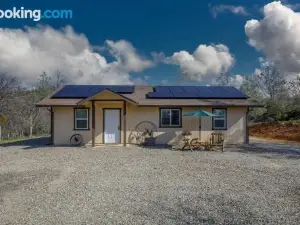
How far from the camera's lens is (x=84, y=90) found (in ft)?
56.1

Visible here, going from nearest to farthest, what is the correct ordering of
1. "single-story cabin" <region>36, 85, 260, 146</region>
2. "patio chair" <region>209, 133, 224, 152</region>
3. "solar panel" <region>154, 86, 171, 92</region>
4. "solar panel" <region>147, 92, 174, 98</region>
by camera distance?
1. "patio chair" <region>209, 133, 224, 152</region>
2. "single-story cabin" <region>36, 85, 260, 146</region>
3. "solar panel" <region>147, 92, 174, 98</region>
4. "solar panel" <region>154, 86, 171, 92</region>

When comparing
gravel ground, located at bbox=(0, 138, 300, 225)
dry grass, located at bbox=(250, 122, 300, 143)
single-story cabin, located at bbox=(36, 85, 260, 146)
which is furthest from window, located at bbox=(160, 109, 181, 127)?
dry grass, located at bbox=(250, 122, 300, 143)

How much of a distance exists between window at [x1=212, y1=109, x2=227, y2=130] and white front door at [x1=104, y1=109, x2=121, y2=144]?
223 inches

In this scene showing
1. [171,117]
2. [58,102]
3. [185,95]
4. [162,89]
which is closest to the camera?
[58,102]

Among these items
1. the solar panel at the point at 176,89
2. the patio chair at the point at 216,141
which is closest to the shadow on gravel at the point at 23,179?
the patio chair at the point at 216,141

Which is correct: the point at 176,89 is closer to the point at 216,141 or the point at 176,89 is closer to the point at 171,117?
the point at 171,117

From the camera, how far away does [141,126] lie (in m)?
15.3

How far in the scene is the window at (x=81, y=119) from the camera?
15.3 metres

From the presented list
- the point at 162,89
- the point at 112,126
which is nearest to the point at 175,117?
the point at 162,89

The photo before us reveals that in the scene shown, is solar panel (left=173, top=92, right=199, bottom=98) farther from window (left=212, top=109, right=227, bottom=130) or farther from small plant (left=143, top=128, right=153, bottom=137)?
small plant (left=143, top=128, right=153, bottom=137)

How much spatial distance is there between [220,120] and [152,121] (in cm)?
409

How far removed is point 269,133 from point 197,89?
1060 cm

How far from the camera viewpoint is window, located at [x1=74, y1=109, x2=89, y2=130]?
603 inches

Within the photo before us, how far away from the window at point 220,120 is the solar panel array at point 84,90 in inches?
219
